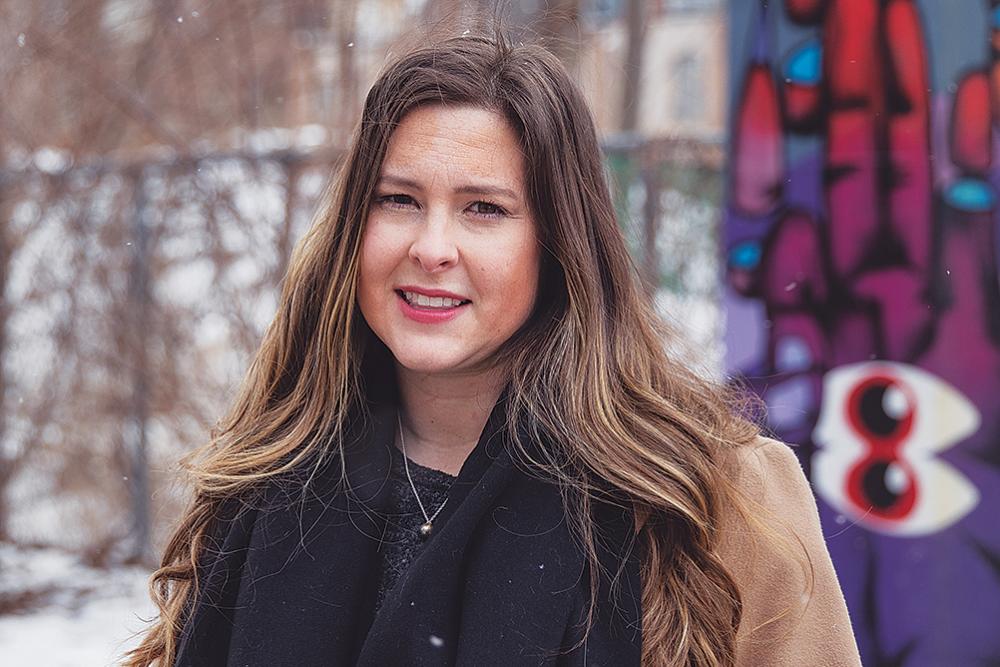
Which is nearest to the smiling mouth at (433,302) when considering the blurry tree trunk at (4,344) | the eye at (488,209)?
the eye at (488,209)

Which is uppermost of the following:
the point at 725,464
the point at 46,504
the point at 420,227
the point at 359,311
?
the point at 420,227

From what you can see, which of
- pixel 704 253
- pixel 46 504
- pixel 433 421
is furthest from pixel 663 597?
pixel 46 504

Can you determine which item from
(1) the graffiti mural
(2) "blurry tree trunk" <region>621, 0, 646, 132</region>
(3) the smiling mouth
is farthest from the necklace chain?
(2) "blurry tree trunk" <region>621, 0, 646, 132</region>

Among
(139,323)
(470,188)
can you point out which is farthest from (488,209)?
(139,323)

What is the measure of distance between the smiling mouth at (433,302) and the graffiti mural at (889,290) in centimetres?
169

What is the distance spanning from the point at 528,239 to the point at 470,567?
23.0 inches

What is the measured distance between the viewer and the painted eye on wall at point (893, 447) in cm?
326

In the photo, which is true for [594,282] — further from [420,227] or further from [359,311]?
[359,311]

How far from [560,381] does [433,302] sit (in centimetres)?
27

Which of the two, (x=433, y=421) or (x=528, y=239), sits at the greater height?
(x=528, y=239)

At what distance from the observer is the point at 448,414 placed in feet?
7.27

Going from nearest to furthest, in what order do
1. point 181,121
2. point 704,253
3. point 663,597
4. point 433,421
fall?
point 663,597 < point 433,421 < point 704,253 < point 181,121

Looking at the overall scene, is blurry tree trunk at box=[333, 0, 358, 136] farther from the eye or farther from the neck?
the eye

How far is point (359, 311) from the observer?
2291 mm
